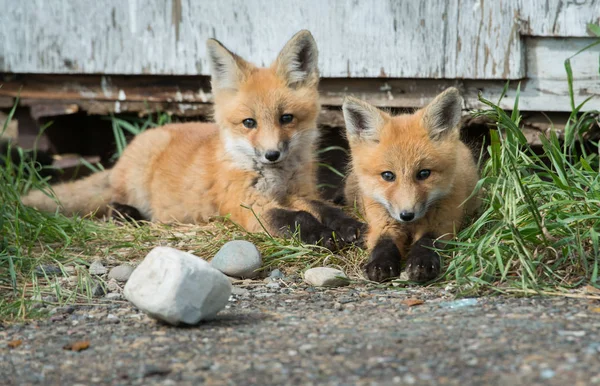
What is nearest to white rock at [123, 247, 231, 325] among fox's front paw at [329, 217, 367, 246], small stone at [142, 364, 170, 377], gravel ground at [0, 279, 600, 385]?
gravel ground at [0, 279, 600, 385]

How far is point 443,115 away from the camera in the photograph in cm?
361

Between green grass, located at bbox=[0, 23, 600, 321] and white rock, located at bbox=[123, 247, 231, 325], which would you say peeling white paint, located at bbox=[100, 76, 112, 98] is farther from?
white rock, located at bbox=[123, 247, 231, 325]

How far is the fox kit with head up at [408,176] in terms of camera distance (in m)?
3.41

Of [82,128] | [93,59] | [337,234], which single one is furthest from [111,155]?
[337,234]

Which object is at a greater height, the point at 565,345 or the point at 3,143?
the point at 3,143

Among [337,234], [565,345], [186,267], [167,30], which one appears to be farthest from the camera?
[167,30]

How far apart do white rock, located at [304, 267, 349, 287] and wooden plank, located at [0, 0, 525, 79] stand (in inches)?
76.5

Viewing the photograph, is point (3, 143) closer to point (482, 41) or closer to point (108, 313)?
point (108, 313)

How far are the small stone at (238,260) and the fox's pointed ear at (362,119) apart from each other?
776 millimetres

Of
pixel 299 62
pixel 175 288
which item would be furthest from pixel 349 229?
pixel 175 288

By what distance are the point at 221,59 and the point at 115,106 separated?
5.02 ft

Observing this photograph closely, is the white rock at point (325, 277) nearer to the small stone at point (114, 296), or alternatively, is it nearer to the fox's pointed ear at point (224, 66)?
the small stone at point (114, 296)

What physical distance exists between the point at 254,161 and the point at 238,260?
981 mm

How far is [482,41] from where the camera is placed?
4613 millimetres
